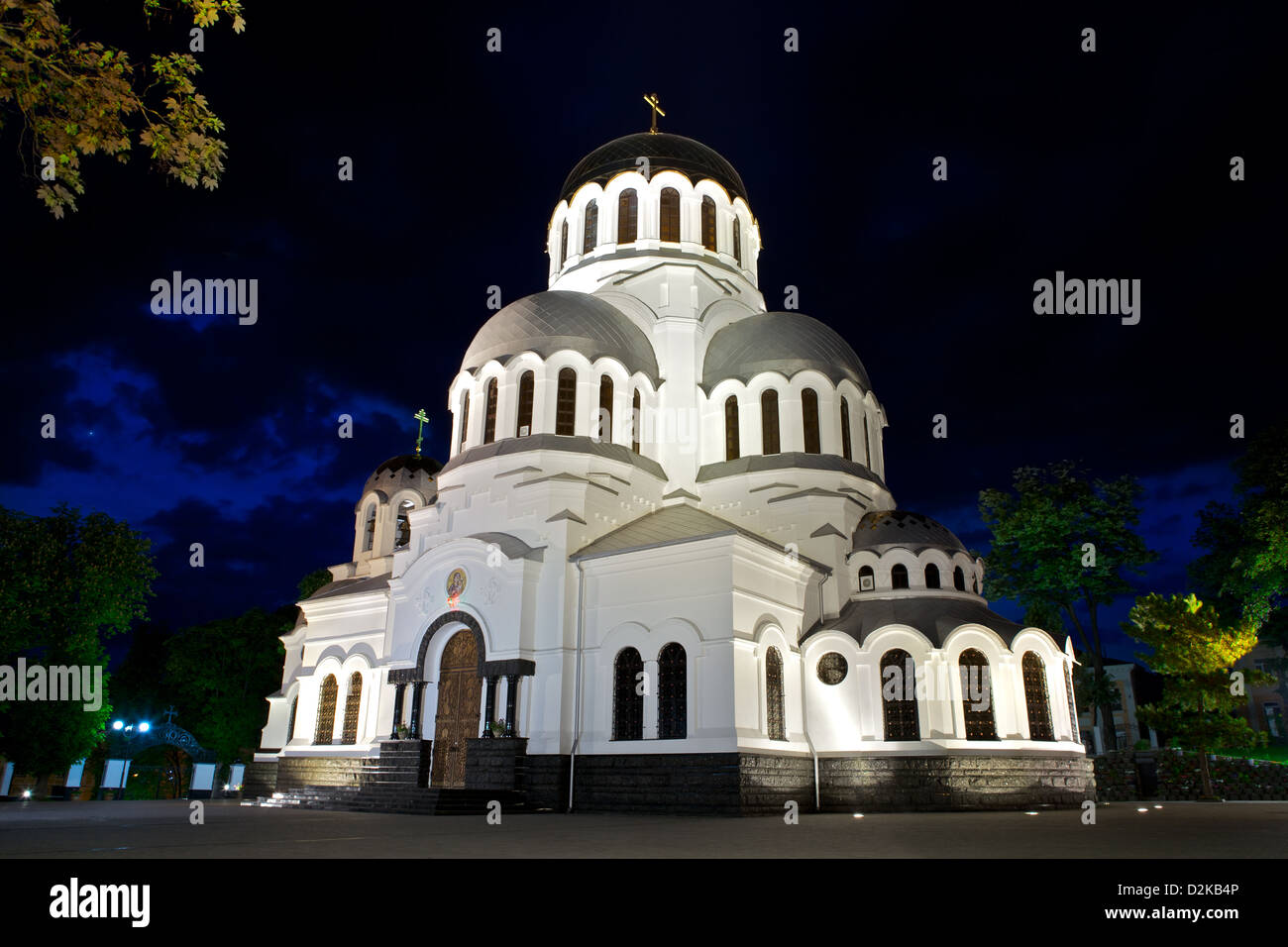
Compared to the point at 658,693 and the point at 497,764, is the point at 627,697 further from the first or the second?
the point at 497,764

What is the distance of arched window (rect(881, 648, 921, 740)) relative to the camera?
15852 mm

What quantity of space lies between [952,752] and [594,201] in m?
15.9

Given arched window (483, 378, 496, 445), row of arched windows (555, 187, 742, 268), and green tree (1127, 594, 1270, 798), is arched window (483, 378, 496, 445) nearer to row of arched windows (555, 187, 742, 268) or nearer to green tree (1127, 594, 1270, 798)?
row of arched windows (555, 187, 742, 268)

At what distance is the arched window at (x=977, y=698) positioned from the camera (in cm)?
1580

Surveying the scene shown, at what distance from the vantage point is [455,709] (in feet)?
54.2

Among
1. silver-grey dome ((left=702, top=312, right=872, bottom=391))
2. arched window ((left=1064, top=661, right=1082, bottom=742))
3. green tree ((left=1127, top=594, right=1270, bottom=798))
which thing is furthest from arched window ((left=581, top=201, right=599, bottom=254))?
green tree ((left=1127, top=594, right=1270, bottom=798))

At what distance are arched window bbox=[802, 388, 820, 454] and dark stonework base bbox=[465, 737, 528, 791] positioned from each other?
28.9ft

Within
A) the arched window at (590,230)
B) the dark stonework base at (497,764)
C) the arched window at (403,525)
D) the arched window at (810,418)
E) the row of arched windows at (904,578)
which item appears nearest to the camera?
the dark stonework base at (497,764)

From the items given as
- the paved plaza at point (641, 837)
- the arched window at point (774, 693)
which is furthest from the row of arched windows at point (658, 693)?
the paved plaza at point (641, 837)

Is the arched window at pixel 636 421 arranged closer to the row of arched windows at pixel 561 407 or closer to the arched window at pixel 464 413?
the row of arched windows at pixel 561 407

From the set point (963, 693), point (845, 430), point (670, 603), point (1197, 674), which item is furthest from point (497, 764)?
point (1197, 674)

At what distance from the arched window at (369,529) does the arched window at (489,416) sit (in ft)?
28.3

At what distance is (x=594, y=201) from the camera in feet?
76.4
